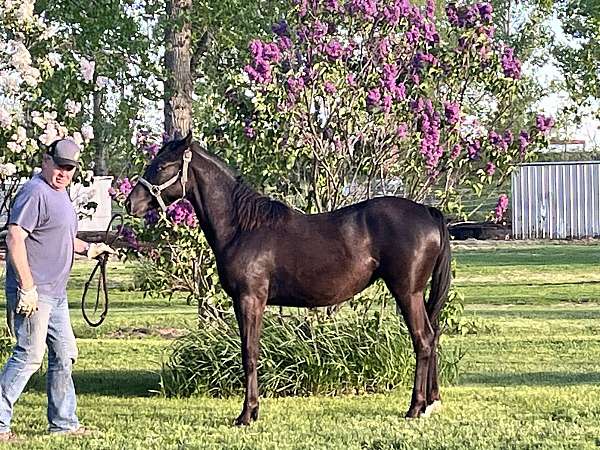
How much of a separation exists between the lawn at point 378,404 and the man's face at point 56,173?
1.85 m

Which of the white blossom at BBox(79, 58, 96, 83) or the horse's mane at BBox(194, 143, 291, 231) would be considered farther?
the white blossom at BBox(79, 58, 96, 83)

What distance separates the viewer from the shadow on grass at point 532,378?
39.8 feet

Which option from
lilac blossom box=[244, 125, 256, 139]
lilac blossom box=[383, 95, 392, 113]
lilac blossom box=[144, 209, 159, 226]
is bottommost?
lilac blossom box=[144, 209, 159, 226]

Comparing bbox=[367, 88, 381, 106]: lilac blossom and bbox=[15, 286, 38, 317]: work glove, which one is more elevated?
bbox=[367, 88, 381, 106]: lilac blossom

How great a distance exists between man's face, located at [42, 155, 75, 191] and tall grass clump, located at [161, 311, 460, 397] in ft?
9.17

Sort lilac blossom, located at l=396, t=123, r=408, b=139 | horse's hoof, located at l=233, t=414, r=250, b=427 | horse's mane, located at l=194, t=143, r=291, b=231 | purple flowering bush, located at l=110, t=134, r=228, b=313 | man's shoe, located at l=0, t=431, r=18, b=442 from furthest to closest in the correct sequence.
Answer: lilac blossom, located at l=396, t=123, r=408, b=139 → purple flowering bush, located at l=110, t=134, r=228, b=313 → horse's mane, located at l=194, t=143, r=291, b=231 → horse's hoof, located at l=233, t=414, r=250, b=427 → man's shoe, located at l=0, t=431, r=18, b=442

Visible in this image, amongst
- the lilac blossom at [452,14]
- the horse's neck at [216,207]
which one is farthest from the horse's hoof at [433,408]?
the lilac blossom at [452,14]

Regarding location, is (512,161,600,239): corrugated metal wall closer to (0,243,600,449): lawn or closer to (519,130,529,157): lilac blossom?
(0,243,600,449): lawn

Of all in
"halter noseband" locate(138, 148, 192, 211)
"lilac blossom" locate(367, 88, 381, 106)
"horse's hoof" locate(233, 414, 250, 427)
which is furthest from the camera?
"lilac blossom" locate(367, 88, 381, 106)

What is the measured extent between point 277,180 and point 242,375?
204 cm

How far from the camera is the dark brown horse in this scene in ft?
33.7

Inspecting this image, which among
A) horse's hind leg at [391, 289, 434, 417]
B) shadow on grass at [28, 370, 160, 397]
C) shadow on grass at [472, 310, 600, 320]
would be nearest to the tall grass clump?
shadow on grass at [28, 370, 160, 397]

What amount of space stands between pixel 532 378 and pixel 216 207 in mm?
3946

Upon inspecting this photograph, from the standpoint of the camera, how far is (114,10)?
17109mm
